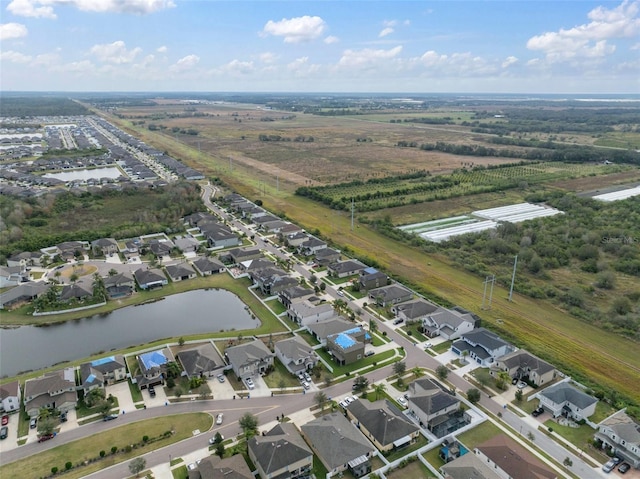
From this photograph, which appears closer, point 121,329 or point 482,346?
point 482,346

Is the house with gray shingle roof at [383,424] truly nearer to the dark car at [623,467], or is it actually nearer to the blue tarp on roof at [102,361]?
the dark car at [623,467]

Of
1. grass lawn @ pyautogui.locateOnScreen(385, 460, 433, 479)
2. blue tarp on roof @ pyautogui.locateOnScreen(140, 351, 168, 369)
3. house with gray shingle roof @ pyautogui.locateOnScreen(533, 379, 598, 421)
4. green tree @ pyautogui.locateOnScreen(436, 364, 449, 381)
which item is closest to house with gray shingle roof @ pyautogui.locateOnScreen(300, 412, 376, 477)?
grass lawn @ pyautogui.locateOnScreen(385, 460, 433, 479)

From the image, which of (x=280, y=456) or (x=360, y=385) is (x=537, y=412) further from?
(x=280, y=456)

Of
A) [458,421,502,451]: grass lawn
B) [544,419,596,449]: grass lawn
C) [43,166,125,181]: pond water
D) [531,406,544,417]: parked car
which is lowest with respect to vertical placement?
[544,419,596,449]: grass lawn

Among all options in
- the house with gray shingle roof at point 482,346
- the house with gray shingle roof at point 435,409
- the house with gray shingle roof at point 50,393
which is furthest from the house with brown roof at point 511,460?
the house with gray shingle roof at point 50,393

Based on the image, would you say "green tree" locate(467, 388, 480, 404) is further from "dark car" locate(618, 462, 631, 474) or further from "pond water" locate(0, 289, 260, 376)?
"pond water" locate(0, 289, 260, 376)

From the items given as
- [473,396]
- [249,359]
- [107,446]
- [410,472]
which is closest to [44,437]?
[107,446]
